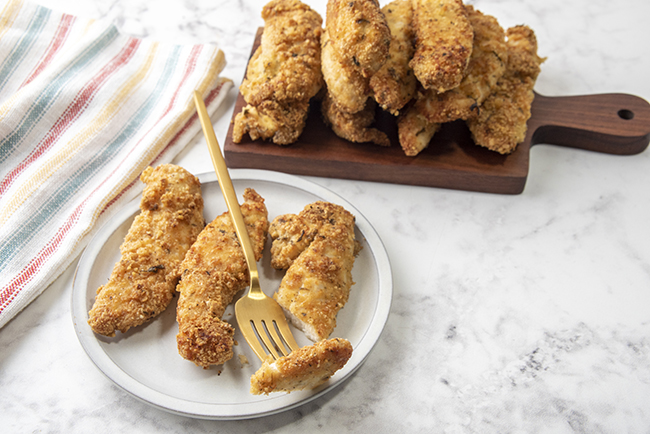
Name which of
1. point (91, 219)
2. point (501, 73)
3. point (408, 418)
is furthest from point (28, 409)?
point (501, 73)

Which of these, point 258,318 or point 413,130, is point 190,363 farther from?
point 413,130

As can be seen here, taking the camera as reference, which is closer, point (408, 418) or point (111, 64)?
point (408, 418)

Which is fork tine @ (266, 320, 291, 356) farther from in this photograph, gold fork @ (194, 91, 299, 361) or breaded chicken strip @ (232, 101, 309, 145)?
breaded chicken strip @ (232, 101, 309, 145)

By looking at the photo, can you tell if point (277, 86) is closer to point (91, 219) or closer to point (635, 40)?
point (91, 219)

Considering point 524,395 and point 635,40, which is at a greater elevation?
point 635,40

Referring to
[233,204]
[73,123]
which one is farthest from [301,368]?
[73,123]

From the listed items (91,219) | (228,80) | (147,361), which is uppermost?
(228,80)
